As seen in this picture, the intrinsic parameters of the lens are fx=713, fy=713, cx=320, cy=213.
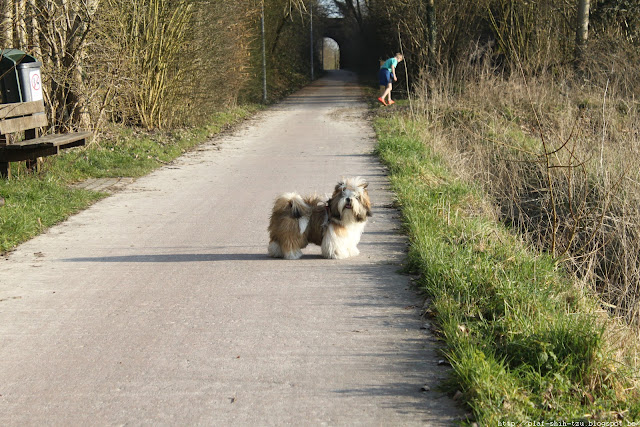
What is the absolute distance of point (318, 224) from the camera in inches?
301

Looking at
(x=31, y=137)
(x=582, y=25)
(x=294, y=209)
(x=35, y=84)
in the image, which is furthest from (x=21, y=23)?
(x=582, y=25)

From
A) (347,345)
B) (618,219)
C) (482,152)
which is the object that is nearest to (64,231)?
(347,345)

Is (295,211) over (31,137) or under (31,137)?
under

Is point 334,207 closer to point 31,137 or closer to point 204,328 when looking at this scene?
point 204,328

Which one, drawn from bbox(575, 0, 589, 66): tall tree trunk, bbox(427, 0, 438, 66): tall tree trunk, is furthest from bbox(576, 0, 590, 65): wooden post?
bbox(427, 0, 438, 66): tall tree trunk

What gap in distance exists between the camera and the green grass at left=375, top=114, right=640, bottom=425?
4.03 m

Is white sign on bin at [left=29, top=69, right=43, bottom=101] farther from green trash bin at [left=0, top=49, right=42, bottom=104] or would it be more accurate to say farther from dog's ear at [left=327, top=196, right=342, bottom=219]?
dog's ear at [left=327, top=196, right=342, bottom=219]

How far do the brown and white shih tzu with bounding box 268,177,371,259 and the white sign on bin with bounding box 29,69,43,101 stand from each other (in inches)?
231

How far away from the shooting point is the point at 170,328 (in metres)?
5.62

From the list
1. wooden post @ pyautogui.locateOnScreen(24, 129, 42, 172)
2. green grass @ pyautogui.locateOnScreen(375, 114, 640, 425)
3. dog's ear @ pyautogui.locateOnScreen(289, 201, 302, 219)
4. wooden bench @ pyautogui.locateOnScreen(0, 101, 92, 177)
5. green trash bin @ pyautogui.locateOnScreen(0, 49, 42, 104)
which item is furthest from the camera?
wooden post @ pyautogui.locateOnScreen(24, 129, 42, 172)

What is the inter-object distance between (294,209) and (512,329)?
3.12 m

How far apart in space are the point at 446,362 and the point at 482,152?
32.7ft

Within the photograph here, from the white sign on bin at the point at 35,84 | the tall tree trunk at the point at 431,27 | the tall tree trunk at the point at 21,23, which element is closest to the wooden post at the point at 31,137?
the white sign on bin at the point at 35,84

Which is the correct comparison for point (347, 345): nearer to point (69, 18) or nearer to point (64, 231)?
point (64, 231)
